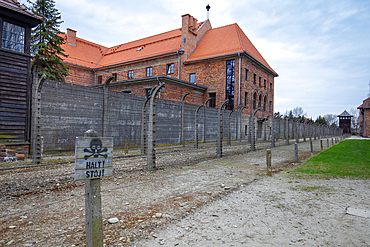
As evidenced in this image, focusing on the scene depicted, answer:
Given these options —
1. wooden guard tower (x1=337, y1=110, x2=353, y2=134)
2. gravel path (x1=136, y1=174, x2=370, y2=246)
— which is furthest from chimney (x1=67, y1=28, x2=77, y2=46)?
wooden guard tower (x1=337, y1=110, x2=353, y2=134)

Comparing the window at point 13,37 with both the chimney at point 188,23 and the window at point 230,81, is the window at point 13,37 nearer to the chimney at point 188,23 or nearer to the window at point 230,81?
the window at point 230,81

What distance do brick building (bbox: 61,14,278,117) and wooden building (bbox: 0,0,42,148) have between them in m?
12.8

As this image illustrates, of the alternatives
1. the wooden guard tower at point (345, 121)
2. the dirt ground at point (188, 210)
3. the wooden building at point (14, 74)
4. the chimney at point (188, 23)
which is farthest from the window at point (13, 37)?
the wooden guard tower at point (345, 121)

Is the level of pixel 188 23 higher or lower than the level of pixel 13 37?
higher

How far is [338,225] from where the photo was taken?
3496 mm

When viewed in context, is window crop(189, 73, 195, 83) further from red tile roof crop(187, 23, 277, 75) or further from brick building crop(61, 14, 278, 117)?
red tile roof crop(187, 23, 277, 75)

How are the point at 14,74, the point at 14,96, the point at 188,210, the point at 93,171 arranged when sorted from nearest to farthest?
the point at 93,171 < the point at 188,210 < the point at 14,96 < the point at 14,74

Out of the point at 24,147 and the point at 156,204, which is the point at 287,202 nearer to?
the point at 156,204

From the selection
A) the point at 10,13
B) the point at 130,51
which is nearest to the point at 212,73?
the point at 130,51

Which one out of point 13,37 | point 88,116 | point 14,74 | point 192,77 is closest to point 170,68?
point 192,77

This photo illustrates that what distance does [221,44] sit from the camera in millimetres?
28562

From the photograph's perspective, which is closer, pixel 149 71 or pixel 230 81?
pixel 230 81

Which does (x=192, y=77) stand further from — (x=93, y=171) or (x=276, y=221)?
(x=93, y=171)

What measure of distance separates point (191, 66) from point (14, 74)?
2164 cm
